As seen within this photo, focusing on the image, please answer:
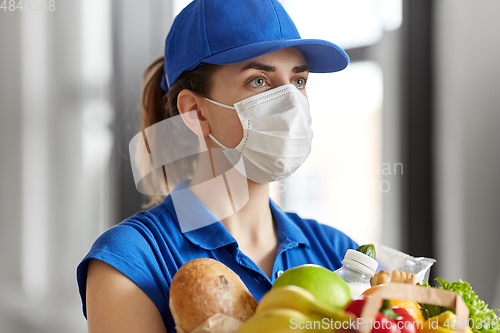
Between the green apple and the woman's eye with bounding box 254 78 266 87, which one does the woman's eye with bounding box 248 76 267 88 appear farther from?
the green apple

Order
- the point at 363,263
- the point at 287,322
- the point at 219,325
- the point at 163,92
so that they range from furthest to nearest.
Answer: the point at 163,92 < the point at 363,263 < the point at 219,325 < the point at 287,322

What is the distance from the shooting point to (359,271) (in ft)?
2.03

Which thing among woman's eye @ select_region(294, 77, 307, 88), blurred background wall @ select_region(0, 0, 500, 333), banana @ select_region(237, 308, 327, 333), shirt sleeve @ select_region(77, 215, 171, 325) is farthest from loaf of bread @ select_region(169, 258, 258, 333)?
blurred background wall @ select_region(0, 0, 500, 333)

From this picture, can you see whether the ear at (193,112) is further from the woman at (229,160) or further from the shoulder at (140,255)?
the shoulder at (140,255)

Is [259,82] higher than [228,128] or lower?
higher

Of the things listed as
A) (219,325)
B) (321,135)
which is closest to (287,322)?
(219,325)

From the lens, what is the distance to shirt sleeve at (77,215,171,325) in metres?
0.74

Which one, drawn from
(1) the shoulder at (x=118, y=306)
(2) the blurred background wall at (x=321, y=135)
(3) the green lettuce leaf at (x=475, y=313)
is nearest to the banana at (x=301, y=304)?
(3) the green lettuce leaf at (x=475, y=313)

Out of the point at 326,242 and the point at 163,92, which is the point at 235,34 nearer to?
the point at 163,92

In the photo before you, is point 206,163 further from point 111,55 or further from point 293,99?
point 111,55

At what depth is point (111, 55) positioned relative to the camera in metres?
1.62

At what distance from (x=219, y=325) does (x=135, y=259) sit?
36 cm

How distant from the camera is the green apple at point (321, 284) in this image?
431mm

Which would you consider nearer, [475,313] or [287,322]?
[287,322]
